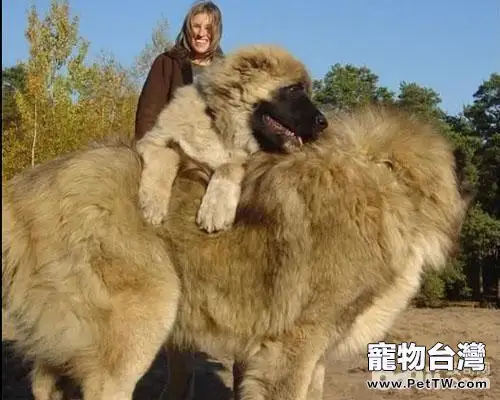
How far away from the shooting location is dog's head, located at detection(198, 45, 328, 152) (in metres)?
3.85

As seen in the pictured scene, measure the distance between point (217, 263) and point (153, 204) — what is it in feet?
1.64

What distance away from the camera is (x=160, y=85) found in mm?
4652

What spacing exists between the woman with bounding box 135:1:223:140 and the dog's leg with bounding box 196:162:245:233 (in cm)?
104

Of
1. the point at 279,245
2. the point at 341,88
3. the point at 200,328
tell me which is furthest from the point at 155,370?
the point at 341,88

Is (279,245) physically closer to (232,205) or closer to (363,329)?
(232,205)

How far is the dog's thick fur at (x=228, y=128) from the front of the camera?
3785 millimetres

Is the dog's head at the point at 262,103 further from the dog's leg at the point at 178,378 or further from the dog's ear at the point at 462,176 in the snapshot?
the dog's leg at the point at 178,378

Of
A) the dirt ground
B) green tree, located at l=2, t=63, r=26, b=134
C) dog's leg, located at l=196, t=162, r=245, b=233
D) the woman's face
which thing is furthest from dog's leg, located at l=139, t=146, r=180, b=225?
green tree, located at l=2, t=63, r=26, b=134

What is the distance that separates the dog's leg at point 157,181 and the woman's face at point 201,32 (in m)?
1.12

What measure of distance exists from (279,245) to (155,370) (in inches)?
134

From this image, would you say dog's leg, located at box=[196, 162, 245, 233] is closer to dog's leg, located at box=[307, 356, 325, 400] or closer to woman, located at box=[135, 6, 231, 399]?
woman, located at box=[135, 6, 231, 399]

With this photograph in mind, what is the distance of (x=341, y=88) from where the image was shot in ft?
A: 67.1

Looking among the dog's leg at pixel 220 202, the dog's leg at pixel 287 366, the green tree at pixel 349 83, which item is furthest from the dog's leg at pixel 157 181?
the green tree at pixel 349 83

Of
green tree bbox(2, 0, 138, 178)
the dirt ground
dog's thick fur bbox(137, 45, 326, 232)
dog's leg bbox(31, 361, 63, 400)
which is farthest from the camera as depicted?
green tree bbox(2, 0, 138, 178)
